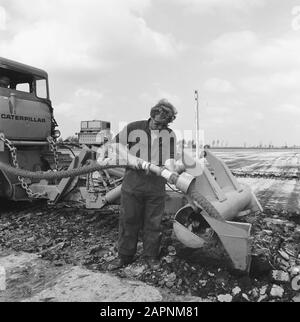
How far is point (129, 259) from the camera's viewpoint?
12.8ft

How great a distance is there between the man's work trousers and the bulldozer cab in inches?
127

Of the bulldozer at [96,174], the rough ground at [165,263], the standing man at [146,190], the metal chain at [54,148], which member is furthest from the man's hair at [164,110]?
the metal chain at [54,148]

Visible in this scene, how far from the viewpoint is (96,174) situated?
6.01m

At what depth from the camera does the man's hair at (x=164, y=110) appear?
371 centimetres

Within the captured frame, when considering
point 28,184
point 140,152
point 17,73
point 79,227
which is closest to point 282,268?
point 140,152

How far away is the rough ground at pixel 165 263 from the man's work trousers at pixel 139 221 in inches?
7.6

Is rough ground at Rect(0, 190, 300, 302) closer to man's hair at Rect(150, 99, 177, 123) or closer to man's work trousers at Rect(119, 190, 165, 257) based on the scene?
man's work trousers at Rect(119, 190, 165, 257)

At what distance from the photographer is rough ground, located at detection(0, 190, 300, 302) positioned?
128 inches

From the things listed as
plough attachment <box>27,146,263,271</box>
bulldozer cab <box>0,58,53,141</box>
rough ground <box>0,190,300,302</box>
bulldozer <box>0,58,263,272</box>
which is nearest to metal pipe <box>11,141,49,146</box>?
bulldozer <box>0,58,263,272</box>

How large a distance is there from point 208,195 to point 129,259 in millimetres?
1106

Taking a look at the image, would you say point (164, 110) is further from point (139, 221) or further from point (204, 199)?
point (139, 221)

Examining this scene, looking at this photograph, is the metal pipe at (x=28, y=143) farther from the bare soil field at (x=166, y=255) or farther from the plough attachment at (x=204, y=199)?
the plough attachment at (x=204, y=199)
